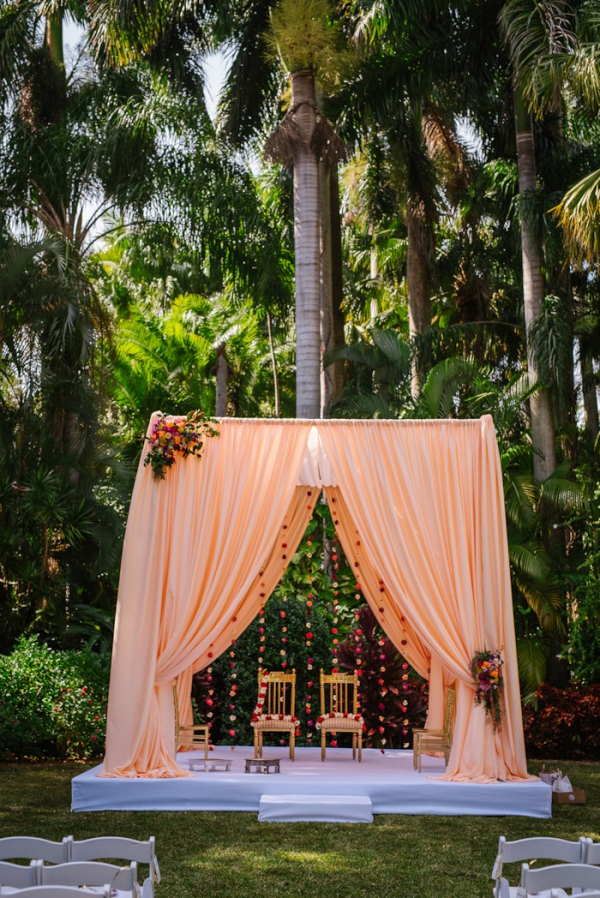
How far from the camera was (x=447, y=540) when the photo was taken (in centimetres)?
873

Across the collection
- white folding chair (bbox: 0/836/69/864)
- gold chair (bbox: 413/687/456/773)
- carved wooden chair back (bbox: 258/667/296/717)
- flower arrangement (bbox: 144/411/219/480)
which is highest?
flower arrangement (bbox: 144/411/219/480)

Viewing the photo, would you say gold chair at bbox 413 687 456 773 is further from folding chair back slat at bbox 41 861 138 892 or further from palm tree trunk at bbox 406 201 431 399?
palm tree trunk at bbox 406 201 431 399

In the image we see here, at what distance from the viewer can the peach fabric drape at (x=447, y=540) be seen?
8.41 m

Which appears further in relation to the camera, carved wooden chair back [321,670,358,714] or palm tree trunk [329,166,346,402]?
palm tree trunk [329,166,346,402]

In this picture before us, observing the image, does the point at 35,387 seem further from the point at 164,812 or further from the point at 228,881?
the point at 228,881

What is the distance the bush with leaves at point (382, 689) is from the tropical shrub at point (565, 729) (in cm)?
132

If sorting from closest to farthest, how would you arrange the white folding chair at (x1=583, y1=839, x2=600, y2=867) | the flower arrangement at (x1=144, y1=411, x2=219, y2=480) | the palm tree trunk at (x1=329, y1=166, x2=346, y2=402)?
the white folding chair at (x1=583, y1=839, x2=600, y2=867) → the flower arrangement at (x1=144, y1=411, x2=219, y2=480) → the palm tree trunk at (x1=329, y1=166, x2=346, y2=402)

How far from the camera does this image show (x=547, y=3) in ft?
37.2

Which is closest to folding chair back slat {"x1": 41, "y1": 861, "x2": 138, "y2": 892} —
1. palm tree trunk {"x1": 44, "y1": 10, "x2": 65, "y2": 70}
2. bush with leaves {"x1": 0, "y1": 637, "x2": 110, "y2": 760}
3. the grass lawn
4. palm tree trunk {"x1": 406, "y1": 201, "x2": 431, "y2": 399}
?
the grass lawn

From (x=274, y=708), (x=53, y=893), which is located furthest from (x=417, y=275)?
(x=53, y=893)

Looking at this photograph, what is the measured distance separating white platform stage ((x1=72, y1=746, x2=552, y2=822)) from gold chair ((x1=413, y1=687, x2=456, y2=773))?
1.67ft

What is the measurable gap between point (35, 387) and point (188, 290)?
13312 mm

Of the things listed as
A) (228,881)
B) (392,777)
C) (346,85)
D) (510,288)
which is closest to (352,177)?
(510,288)

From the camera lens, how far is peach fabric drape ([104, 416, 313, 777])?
27.5 ft
